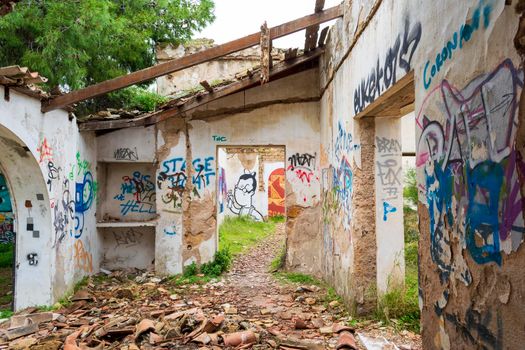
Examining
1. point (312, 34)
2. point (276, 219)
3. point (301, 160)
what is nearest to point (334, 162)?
point (301, 160)

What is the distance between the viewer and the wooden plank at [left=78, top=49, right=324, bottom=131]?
24.7ft

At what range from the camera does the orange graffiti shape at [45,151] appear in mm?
5742

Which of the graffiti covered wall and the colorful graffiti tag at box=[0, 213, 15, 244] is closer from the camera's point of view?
the colorful graffiti tag at box=[0, 213, 15, 244]

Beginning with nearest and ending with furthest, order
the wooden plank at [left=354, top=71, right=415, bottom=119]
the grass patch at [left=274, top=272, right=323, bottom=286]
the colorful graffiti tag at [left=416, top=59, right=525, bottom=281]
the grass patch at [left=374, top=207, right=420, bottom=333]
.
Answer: the colorful graffiti tag at [left=416, top=59, right=525, bottom=281], the wooden plank at [left=354, top=71, right=415, bottom=119], the grass patch at [left=374, top=207, right=420, bottom=333], the grass patch at [left=274, top=272, right=323, bottom=286]

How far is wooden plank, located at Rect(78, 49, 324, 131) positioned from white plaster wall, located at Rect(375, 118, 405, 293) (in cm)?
281

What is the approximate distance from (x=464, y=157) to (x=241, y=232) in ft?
41.0

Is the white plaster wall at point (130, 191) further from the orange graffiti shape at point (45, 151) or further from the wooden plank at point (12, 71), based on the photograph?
the wooden plank at point (12, 71)

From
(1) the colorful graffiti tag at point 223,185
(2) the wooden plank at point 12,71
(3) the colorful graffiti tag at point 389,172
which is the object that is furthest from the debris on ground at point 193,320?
(1) the colorful graffiti tag at point 223,185

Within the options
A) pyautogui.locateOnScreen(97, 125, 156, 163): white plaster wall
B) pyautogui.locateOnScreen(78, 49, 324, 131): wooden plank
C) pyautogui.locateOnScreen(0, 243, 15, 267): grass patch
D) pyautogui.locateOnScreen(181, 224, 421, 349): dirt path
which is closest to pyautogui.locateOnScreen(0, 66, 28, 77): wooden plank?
pyautogui.locateOnScreen(78, 49, 324, 131): wooden plank

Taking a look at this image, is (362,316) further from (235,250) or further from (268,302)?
(235,250)

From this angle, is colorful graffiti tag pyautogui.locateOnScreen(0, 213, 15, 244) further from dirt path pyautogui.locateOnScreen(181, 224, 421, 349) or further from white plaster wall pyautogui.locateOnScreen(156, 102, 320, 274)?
dirt path pyautogui.locateOnScreen(181, 224, 421, 349)

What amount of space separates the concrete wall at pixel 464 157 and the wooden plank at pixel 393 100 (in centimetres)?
9

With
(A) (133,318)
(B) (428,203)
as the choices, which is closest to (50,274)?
(A) (133,318)

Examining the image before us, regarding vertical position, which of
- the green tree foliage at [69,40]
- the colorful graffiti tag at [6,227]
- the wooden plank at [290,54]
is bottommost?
the colorful graffiti tag at [6,227]
